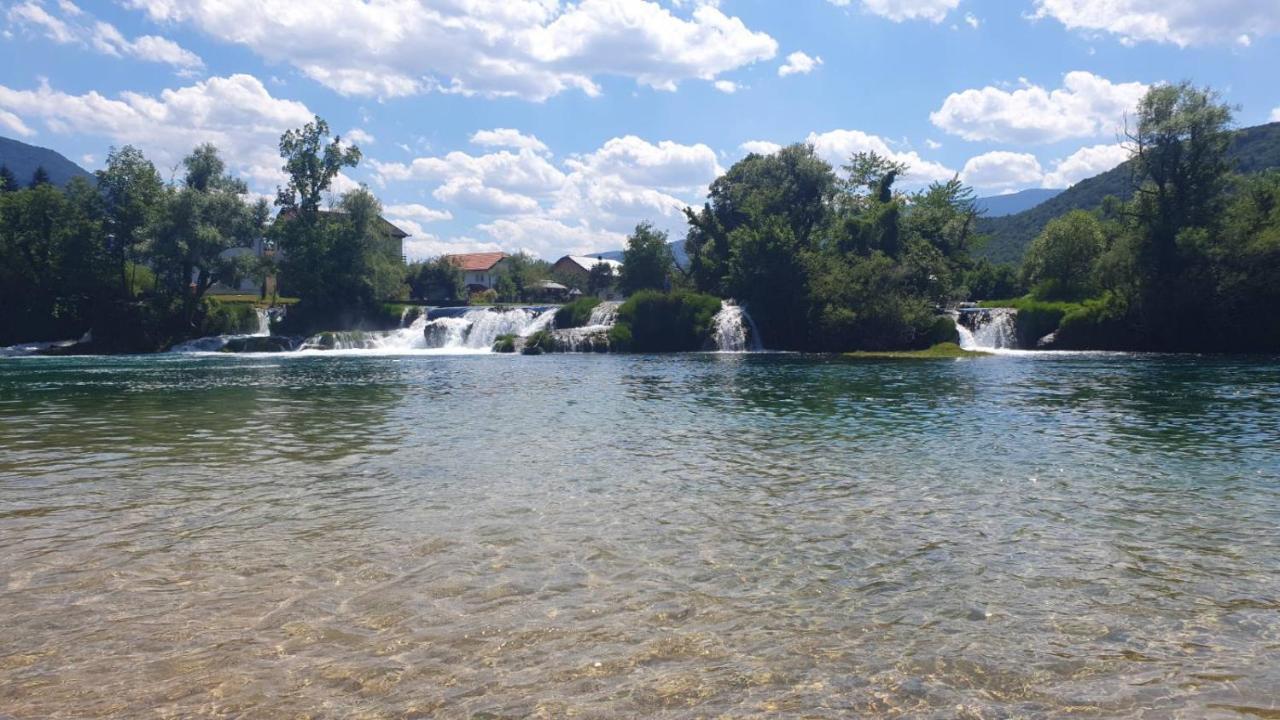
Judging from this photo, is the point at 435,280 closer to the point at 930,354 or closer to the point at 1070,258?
the point at 930,354

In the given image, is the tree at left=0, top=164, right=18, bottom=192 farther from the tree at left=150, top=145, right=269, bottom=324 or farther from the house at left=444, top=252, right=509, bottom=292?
the house at left=444, top=252, right=509, bottom=292

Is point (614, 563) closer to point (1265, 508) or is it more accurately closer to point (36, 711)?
point (36, 711)

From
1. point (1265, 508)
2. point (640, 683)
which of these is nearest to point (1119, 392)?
point (1265, 508)

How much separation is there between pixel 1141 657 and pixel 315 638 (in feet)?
22.7

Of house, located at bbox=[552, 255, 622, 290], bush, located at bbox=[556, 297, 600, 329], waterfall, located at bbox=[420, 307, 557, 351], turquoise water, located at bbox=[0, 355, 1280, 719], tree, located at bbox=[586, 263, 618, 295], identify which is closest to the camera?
turquoise water, located at bbox=[0, 355, 1280, 719]

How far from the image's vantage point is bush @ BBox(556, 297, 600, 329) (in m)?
71.6

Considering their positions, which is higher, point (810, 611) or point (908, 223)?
point (908, 223)

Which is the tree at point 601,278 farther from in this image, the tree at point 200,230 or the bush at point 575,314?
the tree at point 200,230

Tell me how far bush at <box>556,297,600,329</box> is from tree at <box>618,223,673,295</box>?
758 inches

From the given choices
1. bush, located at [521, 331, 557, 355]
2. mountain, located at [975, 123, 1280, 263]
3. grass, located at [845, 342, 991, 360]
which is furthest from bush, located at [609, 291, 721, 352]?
mountain, located at [975, 123, 1280, 263]

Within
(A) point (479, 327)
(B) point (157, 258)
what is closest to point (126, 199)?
(B) point (157, 258)

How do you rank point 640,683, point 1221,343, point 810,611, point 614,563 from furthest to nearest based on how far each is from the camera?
1. point 1221,343
2. point 614,563
3. point 810,611
4. point 640,683

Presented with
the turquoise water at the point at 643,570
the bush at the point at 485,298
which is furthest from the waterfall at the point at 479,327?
the turquoise water at the point at 643,570

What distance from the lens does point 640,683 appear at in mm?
6289
